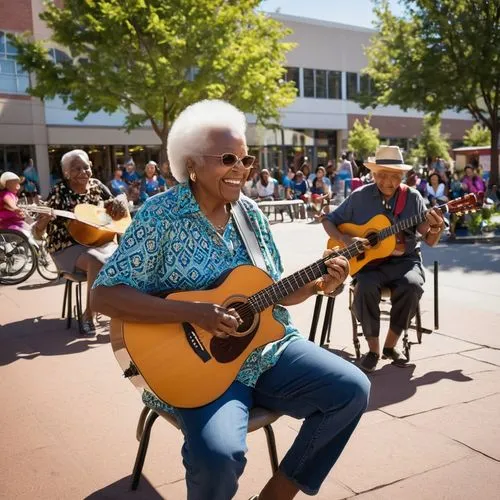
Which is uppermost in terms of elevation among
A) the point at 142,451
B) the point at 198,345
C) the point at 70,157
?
the point at 70,157

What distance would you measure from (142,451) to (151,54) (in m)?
15.6

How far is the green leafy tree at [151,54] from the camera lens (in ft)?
53.6

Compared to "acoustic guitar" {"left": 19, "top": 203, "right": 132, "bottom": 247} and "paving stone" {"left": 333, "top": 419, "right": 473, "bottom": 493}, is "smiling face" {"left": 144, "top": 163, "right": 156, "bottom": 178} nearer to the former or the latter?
"acoustic guitar" {"left": 19, "top": 203, "right": 132, "bottom": 247}

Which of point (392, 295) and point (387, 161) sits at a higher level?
point (387, 161)

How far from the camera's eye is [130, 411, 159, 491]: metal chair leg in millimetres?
→ 2625

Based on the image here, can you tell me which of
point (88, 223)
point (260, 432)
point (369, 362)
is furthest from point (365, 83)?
point (260, 432)

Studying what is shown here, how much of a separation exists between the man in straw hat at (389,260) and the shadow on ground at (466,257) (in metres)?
4.29

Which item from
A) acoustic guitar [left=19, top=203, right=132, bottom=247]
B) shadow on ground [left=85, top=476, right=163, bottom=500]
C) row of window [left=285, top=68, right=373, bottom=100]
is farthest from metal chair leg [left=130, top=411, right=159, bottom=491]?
row of window [left=285, top=68, right=373, bottom=100]

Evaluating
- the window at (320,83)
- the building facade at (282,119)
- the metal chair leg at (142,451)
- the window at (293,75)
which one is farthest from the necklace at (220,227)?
the window at (320,83)

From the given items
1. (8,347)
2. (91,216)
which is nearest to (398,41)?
(91,216)

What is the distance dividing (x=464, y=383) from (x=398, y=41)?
17276 millimetres

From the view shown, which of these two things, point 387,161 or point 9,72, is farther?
point 9,72

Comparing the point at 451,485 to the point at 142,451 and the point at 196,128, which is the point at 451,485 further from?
the point at 196,128

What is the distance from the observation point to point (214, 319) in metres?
2.30
